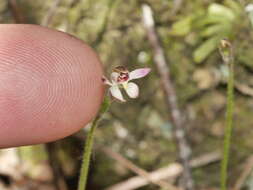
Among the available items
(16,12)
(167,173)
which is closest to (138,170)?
(167,173)

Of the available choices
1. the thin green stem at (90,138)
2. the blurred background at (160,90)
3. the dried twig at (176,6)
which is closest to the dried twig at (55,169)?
the blurred background at (160,90)

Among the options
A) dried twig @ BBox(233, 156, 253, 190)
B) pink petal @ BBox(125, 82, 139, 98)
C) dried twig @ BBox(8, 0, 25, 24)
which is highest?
dried twig @ BBox(8, 0, 25, 24)

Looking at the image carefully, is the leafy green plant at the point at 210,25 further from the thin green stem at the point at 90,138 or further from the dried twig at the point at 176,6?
the thin green stem at the point at 90,138

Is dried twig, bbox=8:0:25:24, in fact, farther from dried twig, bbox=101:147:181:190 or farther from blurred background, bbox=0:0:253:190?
dried twig, bbox=101:147:181:190

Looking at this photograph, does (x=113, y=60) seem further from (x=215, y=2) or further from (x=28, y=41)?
(x=28, y=41)

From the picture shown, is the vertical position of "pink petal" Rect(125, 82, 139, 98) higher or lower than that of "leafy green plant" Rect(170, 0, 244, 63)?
higher

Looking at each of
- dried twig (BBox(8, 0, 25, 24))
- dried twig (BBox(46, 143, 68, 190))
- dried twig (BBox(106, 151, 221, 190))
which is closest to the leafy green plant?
dried twig (BBox(106, 151, 221, 190))

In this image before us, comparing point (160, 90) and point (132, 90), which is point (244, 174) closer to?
point (160, 90)
